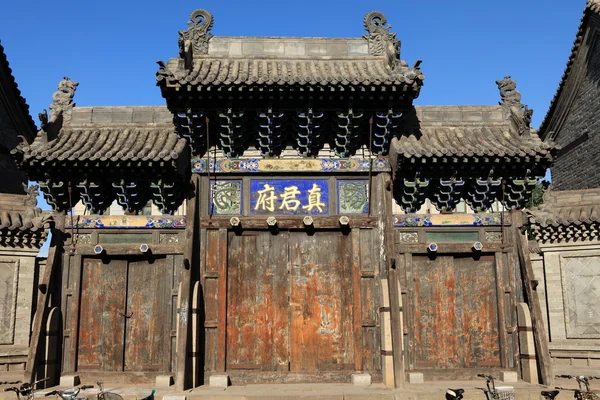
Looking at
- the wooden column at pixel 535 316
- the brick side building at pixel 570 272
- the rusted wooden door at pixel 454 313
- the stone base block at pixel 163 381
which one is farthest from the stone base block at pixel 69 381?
the brick side building at pixel 570 272

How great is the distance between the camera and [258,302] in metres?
12.1

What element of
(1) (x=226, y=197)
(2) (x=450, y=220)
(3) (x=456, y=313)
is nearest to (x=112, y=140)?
(1) (x=226, y=197)

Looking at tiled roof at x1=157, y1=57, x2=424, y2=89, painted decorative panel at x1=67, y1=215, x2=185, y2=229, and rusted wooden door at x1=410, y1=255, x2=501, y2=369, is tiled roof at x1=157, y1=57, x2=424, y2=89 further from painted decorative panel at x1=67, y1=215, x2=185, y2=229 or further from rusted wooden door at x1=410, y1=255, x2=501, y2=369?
rusted wooden door at x1=410, y1=255, x2=501, y2=369

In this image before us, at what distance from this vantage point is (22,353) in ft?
46.1

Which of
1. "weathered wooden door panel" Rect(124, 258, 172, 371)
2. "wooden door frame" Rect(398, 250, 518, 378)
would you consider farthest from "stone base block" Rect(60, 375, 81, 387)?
"wooden door frame" Rect(398, 250, 518, 378)

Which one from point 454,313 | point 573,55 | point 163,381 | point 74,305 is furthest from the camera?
point 573,55

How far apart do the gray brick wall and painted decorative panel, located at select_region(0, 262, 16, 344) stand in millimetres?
17731

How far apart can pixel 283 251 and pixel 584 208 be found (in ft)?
24.4

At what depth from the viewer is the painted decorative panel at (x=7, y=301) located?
14.1 metres

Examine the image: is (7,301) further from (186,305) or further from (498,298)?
(498,298)

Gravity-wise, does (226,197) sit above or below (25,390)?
above

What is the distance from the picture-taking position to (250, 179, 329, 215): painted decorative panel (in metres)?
12.4

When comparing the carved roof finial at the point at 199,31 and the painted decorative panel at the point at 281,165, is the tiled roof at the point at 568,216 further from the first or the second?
the carved roof finial at the point at 199,31

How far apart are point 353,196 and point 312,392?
Answer: 4.12 m
